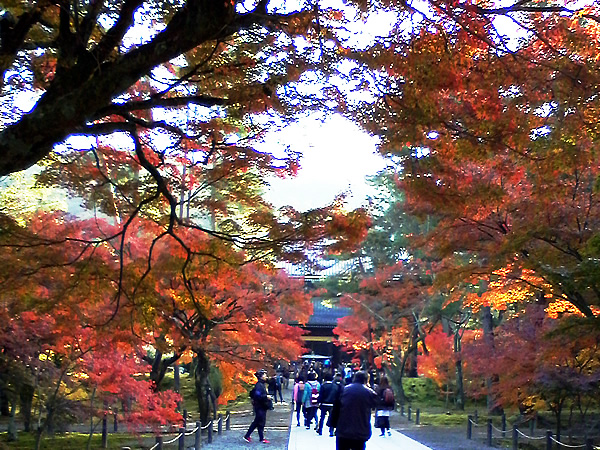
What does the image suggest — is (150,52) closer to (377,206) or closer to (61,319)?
(61,319)

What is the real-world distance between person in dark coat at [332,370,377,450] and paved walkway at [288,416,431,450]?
19.1 feet

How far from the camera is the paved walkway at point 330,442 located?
12.4 meters

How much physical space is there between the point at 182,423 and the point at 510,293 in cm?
700

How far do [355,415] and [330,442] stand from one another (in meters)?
7.04

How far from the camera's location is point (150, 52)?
14.0ft

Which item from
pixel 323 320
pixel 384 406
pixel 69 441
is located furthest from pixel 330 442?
pixel 323 320

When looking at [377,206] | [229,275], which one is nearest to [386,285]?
[377,206]

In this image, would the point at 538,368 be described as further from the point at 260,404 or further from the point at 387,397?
the point at 260,404

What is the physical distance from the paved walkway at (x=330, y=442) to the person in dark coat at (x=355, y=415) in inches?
230

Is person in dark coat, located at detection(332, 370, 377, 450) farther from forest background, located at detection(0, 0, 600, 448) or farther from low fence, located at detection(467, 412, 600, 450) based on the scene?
low fence, located at detection(467, 412, 600, 450)

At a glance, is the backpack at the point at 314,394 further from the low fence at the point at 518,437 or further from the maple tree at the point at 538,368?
the maple tree at the point at 538,368

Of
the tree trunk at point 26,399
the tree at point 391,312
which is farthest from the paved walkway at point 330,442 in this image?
the tree at point 391,312

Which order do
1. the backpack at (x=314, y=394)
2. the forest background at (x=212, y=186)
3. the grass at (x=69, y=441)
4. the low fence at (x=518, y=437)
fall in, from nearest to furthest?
the forest background at (x=212, y=186) < the low fence at (x=518, y=437) < the grass at (x=69, y=441) < the backpack at (x=314, y=394)

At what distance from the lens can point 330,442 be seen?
42.4 feet
